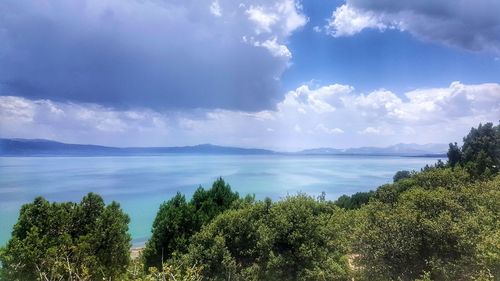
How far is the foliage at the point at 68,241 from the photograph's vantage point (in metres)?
8.97

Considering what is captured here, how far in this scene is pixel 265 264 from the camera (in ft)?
32.3

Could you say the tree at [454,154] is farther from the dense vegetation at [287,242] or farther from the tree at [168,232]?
the tree at [168,232]

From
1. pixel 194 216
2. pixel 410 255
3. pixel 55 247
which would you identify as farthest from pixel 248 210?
pixel 55 247

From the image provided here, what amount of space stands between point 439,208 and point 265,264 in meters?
4.84

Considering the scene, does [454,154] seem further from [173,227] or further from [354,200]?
[173,227]

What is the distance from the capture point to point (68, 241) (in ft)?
31.5

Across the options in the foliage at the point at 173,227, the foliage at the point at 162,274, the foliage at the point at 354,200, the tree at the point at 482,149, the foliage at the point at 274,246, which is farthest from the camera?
the foliage at the point at 354,200

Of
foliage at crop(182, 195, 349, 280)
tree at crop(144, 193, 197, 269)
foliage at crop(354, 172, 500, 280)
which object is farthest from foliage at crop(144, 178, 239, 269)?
foliage at crop(354, 172, 500, 280)

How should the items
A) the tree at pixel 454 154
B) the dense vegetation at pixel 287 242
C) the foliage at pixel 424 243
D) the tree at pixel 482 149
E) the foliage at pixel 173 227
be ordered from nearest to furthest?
the foliage at pixel 424 243 → the dense vegetation at pixel 287 242 → the foliage at pixel 173 227 → the tree at pixel 482 149 → the tree at pixel 454 154

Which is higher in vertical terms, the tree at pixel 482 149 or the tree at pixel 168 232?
the tree at pixel 482 149

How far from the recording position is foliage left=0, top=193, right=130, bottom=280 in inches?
353

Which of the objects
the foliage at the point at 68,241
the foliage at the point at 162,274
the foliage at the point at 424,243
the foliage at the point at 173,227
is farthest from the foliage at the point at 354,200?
the foliage at the point at 68,241

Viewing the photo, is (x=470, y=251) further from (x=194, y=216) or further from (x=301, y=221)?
(x=194, y=216)

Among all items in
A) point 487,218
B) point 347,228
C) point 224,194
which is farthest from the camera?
point 224,194
